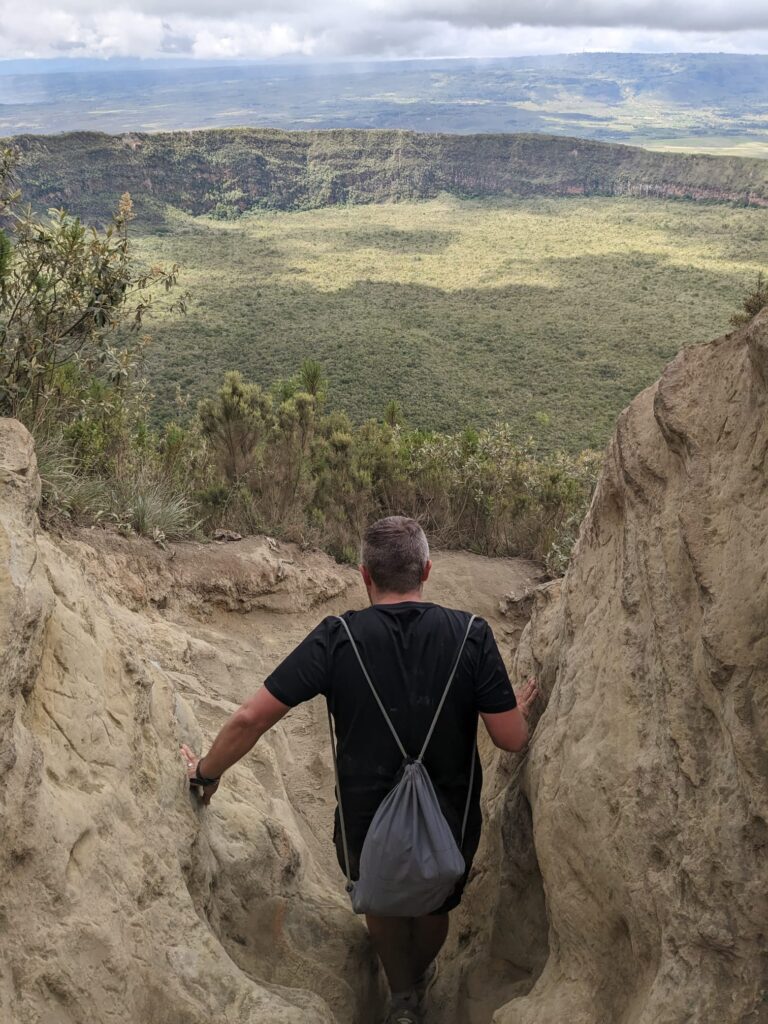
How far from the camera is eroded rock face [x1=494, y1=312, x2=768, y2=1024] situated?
7.72 ft

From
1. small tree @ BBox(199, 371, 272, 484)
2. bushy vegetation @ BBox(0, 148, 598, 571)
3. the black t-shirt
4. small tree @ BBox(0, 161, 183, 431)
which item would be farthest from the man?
small tree @ BBox(199, 371, 272, 484)

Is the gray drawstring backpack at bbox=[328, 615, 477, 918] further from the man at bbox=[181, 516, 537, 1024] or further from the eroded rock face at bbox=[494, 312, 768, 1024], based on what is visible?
the eroded rock face at bbox=[494, 312, 768, 1024]

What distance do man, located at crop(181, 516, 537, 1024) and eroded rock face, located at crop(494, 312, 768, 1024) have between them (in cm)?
36

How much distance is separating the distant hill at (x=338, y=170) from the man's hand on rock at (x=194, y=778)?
300 feet

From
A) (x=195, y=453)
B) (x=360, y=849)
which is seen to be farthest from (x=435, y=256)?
(x=360, y=849)

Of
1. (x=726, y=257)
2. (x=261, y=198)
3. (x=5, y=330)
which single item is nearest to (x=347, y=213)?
(x=261, y=198)

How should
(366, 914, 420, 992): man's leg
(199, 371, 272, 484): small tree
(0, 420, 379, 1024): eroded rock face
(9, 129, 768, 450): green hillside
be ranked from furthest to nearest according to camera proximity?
(9, 129, 768, 450): green hillside < (199, 371, 272, 484): small tree < (366, 914, 420, 992): man's leg < (0, 420, 379, 1024): eroded rock face

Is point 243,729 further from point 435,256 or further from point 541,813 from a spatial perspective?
point 435,256

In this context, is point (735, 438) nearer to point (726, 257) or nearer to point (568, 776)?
point (568, 776)

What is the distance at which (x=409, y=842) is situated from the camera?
2.85 metres

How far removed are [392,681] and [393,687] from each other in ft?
0.07

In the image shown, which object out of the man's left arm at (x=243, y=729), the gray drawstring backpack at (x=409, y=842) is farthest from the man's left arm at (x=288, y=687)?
the gray drawstring backpack at (x=409, y=842)

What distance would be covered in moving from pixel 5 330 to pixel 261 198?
109150 millimetres

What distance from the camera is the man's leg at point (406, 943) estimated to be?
327 centimetres
